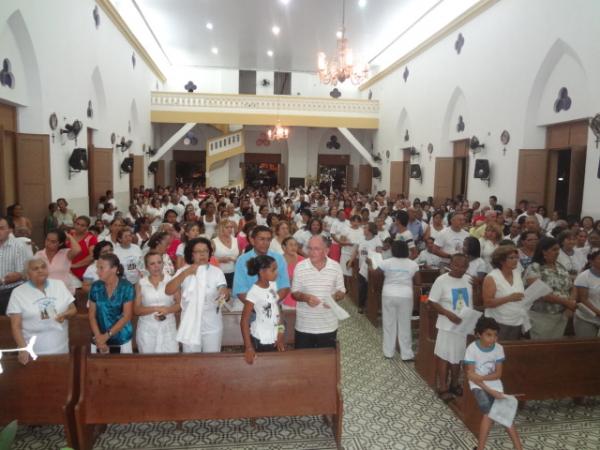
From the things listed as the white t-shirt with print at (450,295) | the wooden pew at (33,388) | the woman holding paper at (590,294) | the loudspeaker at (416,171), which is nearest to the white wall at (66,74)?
the wooden pew at (33,388)

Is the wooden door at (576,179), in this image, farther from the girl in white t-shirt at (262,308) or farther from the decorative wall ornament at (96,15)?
the decorative wall ornament at (96,15)

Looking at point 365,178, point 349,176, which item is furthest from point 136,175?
point 349,176

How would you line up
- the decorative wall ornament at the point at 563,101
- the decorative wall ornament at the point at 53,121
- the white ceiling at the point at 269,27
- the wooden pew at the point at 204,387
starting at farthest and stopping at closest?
the white ceiling at the point at 269,27 < the decorative wall ornament at the point at 53,121 < the decorative wall ornament at the point at 563,101 < the wooden pew at the point at 204,387

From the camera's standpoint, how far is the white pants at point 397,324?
543cm

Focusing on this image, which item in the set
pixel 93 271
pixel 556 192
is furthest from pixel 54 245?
pixel 556 192

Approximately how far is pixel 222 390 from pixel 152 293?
101 centimetres

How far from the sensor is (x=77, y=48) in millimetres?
10734

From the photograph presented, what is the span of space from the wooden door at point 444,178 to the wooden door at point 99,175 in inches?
381

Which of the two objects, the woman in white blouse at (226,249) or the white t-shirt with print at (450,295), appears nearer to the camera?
the white t-shirt with print at (450,295)

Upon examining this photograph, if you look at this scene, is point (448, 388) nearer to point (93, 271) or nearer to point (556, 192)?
point (93, 271)

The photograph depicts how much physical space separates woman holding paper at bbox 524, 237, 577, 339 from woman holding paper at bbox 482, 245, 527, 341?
25 cm

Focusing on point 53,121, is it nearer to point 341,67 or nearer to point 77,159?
point 77,159

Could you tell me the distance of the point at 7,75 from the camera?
27.1 feet

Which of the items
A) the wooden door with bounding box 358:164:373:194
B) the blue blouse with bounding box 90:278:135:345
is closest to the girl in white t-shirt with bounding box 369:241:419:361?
the blue blouse with bounding box 90:278:135:345
